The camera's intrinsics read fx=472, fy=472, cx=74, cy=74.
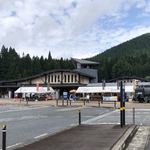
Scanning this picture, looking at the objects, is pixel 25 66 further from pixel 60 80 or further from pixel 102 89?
pixel 102 89

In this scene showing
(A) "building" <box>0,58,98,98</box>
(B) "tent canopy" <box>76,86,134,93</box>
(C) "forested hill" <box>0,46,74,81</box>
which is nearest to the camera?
(B) "tent canopy" <box>76,86,134,93</box>

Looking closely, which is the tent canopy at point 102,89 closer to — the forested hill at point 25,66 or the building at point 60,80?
the building at point 60,80

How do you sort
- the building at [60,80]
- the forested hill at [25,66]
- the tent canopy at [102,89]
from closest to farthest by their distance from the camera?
the tent canopy at [102,89], the building at [60,80], the forested hill at [25,66]

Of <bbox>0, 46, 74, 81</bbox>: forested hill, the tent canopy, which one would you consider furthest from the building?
<bbox>0, 46, 74, 81</bbox>: forested hill

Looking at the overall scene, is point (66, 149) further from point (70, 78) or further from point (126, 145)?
point (70, 78)

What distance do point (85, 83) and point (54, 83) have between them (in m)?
8.48

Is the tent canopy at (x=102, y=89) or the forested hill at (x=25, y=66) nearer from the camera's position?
the tent canopy at (x=102, y=89)

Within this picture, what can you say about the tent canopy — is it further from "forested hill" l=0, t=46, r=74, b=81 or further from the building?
"forested hill" l=0, t=46, r=74, b=81

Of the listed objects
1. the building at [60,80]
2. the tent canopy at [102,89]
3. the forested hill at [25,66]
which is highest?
the forested hill at [25,66]

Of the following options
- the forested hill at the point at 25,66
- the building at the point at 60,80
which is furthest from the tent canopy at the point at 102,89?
the forested hill at the point at 25,66

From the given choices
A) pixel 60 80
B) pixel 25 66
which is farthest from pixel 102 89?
pixel 25 66

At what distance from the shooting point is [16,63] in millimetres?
196750

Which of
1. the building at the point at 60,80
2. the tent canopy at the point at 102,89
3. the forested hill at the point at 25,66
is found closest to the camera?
the tent canopy at the point at 102,89

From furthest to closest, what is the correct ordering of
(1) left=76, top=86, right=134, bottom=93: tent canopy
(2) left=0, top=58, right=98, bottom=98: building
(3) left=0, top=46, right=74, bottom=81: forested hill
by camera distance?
(3) left=0, top=46, right=74, bottom=81: forested hill → (2) left=0, top=58, right=98, bottom=98: building → (1) left=76, top=86, right=134, bottom=93: tent canopy
